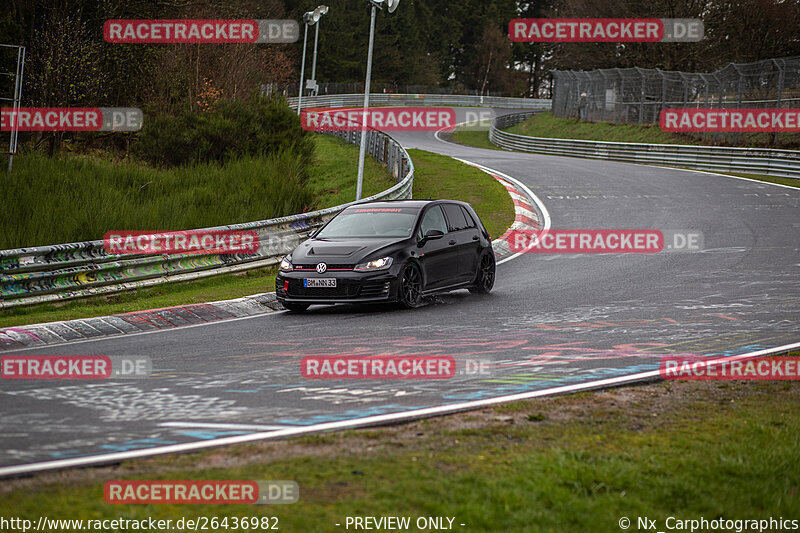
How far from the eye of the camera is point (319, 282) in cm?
1265

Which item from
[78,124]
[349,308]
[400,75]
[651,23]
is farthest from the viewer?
[400,75]

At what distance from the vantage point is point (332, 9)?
329 feet

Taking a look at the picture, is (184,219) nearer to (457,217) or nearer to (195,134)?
(457,217)

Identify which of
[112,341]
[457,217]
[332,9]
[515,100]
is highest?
[332,9]

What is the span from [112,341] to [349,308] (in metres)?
4.05

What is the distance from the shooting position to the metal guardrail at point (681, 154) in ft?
109

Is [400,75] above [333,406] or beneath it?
above

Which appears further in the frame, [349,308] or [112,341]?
[349,308]

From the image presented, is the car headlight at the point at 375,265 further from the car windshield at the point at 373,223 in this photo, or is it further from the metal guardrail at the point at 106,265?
the metal guardrail at the point at 106,265

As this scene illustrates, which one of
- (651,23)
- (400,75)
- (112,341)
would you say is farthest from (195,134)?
(400,75)
